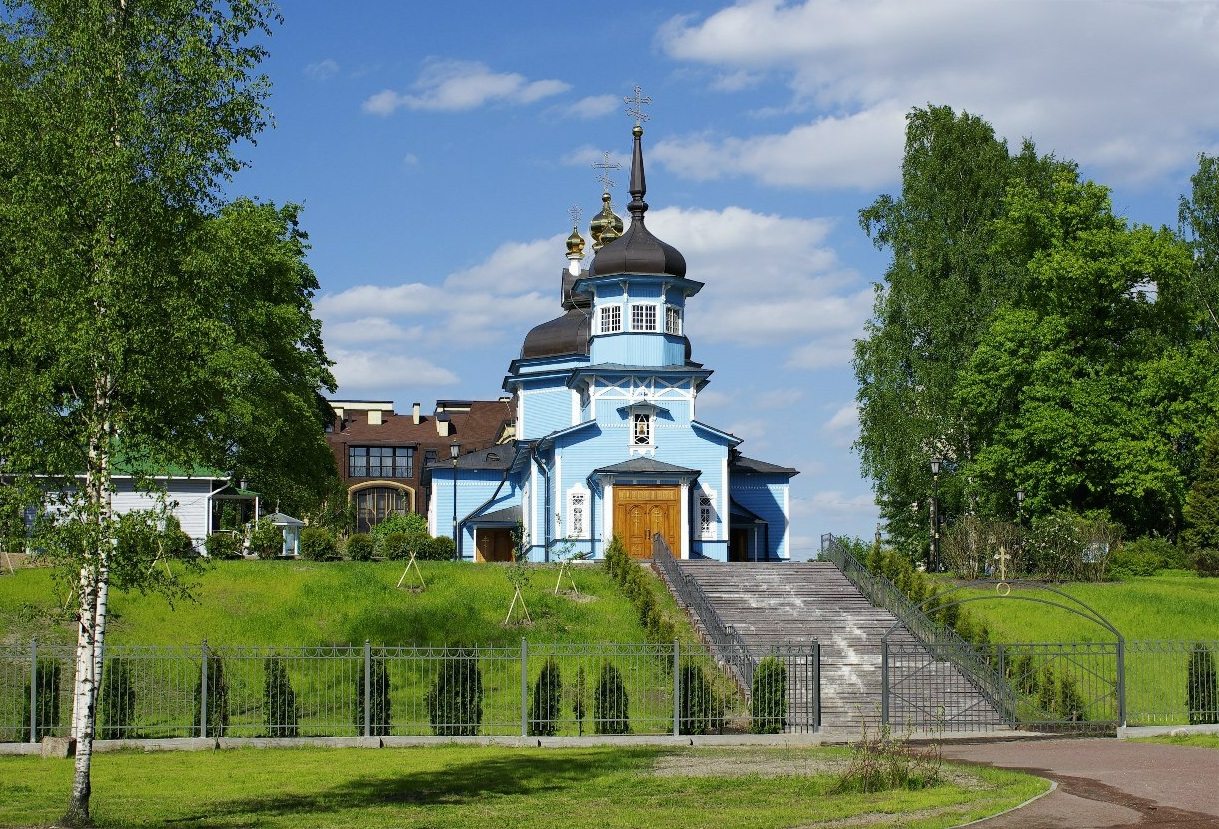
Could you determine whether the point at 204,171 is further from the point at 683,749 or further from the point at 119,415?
the point at 683,749

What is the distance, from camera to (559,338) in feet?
165

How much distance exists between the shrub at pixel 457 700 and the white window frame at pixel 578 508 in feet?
57.8

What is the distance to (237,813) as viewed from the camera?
47.5 feet

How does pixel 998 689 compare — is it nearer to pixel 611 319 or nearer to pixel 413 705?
pixel 413 705

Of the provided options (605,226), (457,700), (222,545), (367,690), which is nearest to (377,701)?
(367,690)

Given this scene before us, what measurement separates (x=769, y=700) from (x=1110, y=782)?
6977 millimetres

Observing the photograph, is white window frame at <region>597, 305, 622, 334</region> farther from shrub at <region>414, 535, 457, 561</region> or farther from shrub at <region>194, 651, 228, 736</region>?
shrub at <region>194, 651, 228, 736</region>

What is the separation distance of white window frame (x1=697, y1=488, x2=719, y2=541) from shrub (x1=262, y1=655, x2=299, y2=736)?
19832mm

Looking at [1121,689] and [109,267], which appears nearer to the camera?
[109,267]

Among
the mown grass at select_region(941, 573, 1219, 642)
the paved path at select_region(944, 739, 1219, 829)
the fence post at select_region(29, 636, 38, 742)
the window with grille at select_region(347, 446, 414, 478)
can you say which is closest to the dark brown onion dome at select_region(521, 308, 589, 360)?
the mown grass at select_region(941, 573, 1219, 642)

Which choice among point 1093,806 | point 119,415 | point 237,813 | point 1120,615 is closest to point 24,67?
point 119,415

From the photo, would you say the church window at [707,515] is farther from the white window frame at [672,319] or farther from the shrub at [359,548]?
the shrub at [359,548]

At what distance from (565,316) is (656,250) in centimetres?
964

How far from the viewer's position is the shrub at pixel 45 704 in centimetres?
2141
